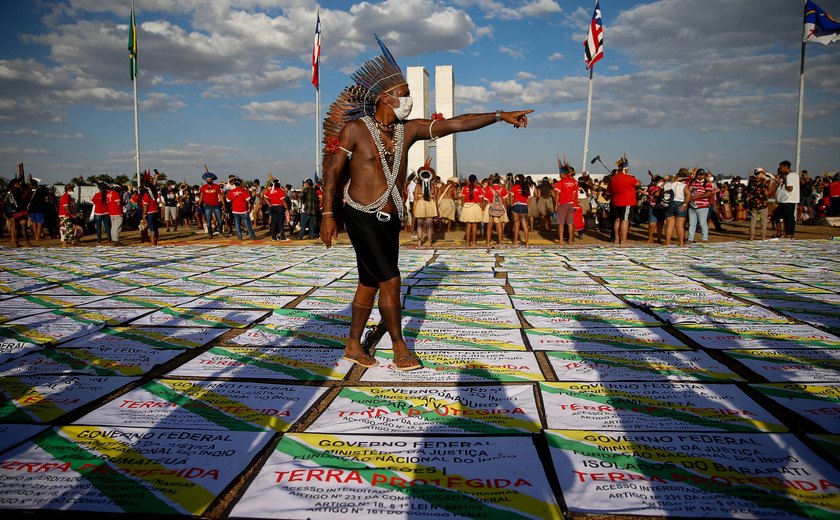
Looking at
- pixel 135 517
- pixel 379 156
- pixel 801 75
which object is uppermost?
pixel 801 75

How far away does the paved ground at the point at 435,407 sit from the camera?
1.98 m

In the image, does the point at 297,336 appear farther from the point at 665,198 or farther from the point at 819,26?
the point at 819,26

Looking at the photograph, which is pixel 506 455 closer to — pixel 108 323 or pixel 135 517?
pixel 135 517

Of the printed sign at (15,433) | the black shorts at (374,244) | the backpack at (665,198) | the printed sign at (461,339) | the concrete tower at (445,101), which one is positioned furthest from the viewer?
the concrete tower at (445,101)

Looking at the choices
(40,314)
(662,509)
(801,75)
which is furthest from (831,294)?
(801,75)

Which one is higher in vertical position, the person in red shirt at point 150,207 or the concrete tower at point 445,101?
the concrete tower at point 445,101

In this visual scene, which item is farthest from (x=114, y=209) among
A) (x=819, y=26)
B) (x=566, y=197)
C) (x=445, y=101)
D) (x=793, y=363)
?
(x=819, y=26)

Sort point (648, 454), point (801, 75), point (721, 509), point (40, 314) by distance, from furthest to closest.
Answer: point (801, 75)
point (40, 314)
point (648, 454)
point (721, 509)

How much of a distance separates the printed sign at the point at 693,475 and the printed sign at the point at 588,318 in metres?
2.22

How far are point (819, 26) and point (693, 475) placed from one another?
2144cm

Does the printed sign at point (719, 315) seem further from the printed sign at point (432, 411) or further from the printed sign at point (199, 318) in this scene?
the printed sign at point (199, 318)

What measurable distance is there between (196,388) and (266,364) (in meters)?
0.58

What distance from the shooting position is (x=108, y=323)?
4.80 metres

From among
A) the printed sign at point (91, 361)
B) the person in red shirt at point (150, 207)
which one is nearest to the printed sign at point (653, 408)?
the printed sign at point (91, 361)
